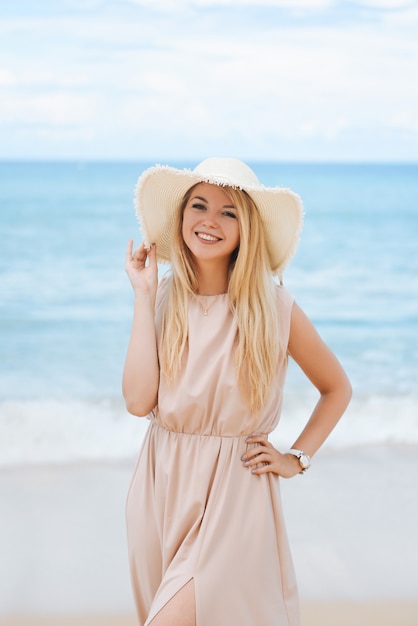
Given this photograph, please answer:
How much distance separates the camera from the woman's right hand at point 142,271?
9.40 ft

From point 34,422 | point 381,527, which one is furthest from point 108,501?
point 34,422

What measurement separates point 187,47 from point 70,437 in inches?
852

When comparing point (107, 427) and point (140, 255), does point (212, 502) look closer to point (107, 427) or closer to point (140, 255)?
point (140, 255)

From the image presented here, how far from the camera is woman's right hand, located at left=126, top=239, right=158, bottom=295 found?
2.86m

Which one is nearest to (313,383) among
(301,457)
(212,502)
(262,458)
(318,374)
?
(318,374)

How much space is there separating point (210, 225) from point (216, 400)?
0.49 meters

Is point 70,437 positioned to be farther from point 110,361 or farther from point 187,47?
point 187,47

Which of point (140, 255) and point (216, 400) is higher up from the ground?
point (140, 255)

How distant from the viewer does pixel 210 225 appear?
2805mm

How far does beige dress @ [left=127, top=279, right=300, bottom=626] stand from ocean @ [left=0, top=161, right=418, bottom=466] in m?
3.58

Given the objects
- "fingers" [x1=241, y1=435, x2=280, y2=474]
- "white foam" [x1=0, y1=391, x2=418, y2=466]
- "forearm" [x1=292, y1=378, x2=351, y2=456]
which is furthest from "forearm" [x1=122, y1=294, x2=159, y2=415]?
"white foam" [x1=0, y1=391, x2=418, y2=466]

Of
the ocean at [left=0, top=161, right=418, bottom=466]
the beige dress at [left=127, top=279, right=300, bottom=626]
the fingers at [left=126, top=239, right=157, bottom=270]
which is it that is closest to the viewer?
the beige dress at [left=127, top=279, right=300, bottom=626]

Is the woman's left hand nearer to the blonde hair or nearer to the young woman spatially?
the young woman

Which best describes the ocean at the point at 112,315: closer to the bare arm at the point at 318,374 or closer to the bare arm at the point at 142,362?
the bare arm at the point at 318,374
